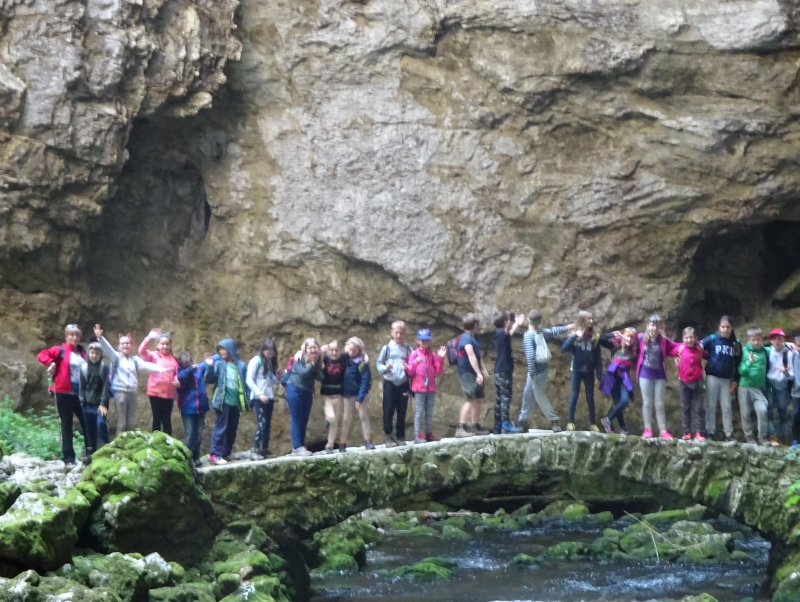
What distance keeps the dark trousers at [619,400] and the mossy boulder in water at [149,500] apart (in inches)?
224

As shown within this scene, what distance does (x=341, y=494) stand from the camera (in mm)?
12219

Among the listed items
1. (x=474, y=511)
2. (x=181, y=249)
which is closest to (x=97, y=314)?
(x=181, y=249)

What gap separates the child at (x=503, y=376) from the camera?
45.2 feet

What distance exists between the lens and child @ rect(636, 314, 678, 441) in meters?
13.4

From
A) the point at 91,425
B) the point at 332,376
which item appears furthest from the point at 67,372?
the point at 332,376

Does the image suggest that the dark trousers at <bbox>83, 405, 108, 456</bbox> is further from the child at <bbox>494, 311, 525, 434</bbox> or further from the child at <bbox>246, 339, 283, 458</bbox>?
the child at <bbox>494, 311, 525, 434</bbox>

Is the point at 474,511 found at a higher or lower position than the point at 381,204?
lower

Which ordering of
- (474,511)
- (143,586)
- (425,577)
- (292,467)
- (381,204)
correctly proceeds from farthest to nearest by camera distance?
(381,204) → (474,511) → (425,577) → (292,467) → (143,586)

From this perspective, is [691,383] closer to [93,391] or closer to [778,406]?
[778,406]

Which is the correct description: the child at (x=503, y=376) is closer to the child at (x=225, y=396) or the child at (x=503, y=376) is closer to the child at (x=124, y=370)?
the child at (x=225, y=396)

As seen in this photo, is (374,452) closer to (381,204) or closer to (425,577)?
(425,577)

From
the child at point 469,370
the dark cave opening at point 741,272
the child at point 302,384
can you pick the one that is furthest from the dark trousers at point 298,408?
the dark cave opening at point 741,272

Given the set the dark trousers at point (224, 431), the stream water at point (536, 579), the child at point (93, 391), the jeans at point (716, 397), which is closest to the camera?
the child at point (93, 391)

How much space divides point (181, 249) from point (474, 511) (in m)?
7.72
